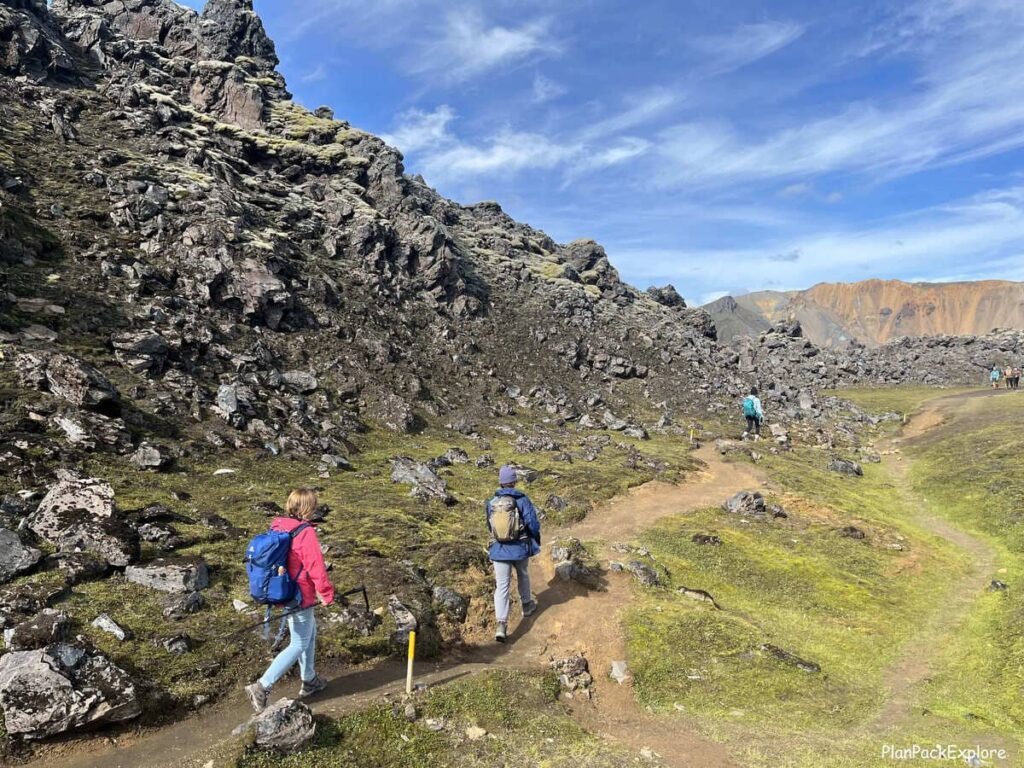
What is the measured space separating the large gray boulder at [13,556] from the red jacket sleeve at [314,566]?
8.60m

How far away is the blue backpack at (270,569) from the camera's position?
9.61 meters

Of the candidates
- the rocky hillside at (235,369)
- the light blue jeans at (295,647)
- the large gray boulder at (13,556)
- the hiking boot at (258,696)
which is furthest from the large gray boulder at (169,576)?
the light blue jeans at (295,647)

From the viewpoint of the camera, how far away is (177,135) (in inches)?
2566

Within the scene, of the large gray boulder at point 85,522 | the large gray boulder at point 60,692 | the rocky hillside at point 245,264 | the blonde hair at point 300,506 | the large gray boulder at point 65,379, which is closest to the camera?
the large gray boulder at point 60,692

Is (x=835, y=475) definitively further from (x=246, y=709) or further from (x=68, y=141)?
(x=68, y=141)

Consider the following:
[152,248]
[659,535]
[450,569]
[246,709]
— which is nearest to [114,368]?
[152,248]

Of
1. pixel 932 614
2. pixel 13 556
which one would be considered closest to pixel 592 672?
pixel 932 614

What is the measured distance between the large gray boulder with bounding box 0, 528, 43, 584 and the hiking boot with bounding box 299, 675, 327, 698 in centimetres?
785

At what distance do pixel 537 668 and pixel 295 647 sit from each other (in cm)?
639

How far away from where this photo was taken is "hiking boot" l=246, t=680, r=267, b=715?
10.2m

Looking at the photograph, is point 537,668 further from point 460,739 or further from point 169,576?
point 169,576

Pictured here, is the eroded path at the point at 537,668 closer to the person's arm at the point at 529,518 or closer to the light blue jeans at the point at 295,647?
the light blue jeans at the point at 295,647

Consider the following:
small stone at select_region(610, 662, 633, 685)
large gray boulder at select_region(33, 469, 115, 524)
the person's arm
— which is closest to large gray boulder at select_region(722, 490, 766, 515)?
small stone at select_region(610, 662, 633, 685)

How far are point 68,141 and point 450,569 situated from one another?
214 ft
